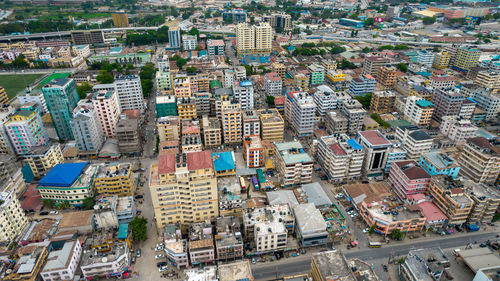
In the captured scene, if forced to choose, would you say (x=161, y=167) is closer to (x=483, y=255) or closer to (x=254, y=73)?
(x=483, y=255)

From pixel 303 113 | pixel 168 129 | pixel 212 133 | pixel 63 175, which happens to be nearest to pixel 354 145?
pixel 303 113

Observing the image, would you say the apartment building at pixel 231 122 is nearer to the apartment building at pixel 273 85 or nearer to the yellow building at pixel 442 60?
the apartment building at pixel 273 85

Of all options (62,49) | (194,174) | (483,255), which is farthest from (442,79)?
(62,49)

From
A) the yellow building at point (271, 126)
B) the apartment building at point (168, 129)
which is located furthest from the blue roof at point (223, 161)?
the apartment building at point (168, 129)

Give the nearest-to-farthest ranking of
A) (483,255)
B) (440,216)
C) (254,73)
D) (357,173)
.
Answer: (483,255), (440,216), (357,173), (254,73)

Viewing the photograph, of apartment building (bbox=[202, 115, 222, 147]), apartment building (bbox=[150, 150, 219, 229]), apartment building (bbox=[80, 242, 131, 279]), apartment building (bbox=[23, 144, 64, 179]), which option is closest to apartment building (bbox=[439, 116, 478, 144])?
apartment building (bbox=[202, 115, 222, 147])
